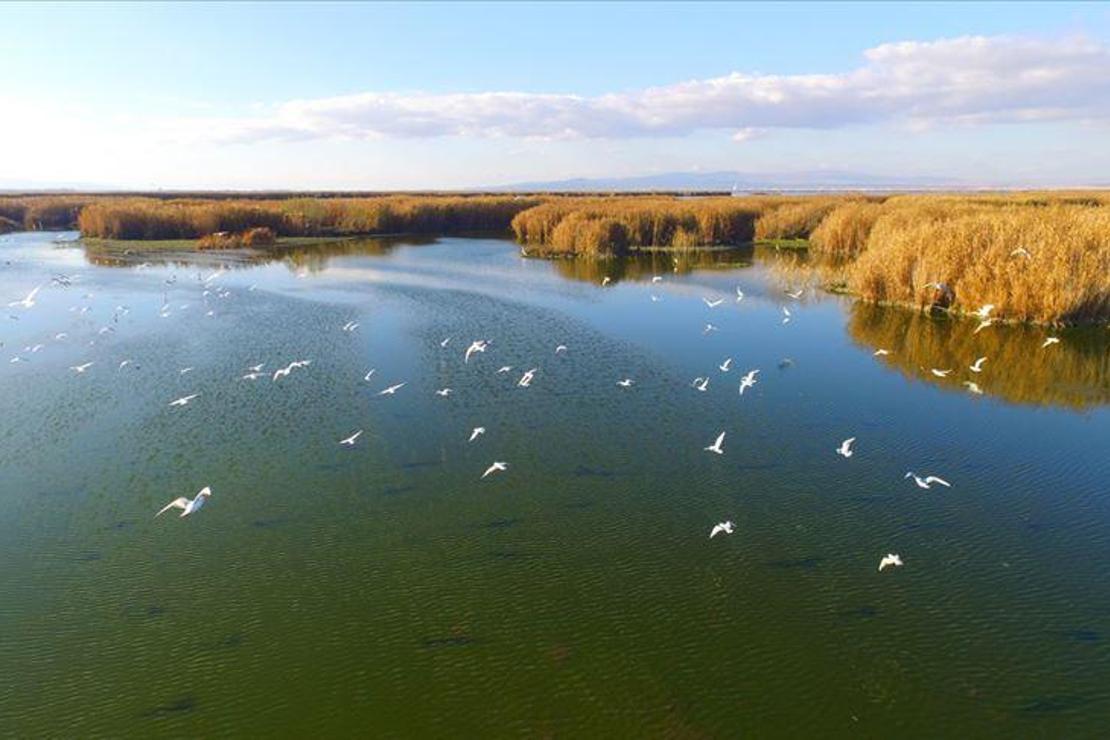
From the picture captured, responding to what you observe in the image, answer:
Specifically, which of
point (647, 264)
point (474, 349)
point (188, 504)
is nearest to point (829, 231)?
point (647, 264)

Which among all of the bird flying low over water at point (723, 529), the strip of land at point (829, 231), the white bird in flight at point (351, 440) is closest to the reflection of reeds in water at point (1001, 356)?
the strip of land at point (829, 231)

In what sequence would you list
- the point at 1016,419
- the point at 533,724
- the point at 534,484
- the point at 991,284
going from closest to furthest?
the point at 533,724 < the point at 534,484 < the point at 1016,419 < the point at 991,284

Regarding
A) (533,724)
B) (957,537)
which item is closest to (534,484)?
(533,724)

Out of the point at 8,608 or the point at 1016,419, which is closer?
the point at 8,608

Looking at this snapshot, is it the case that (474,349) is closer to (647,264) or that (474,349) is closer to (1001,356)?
(1001,356)

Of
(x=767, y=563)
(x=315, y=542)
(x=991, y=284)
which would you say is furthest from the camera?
(x=991, y=284)

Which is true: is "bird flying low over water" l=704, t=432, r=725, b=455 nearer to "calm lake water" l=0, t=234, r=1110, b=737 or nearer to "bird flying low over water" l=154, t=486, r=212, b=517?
"calm lake water" l=0, t=234, r=1110, b=737

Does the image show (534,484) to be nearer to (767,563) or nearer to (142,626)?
(767,563)
